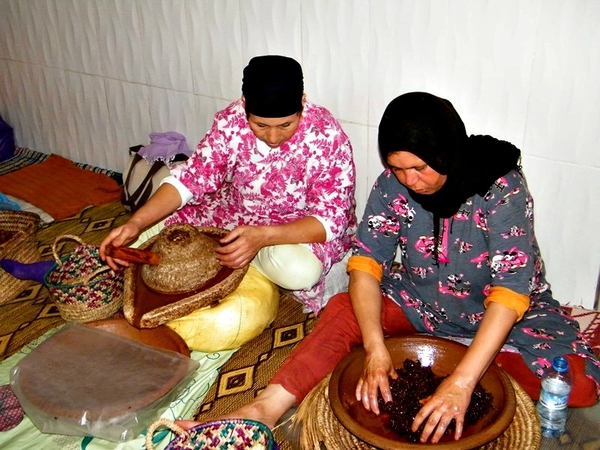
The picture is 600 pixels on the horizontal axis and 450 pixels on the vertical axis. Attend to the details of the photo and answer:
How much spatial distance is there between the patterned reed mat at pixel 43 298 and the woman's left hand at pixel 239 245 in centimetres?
78

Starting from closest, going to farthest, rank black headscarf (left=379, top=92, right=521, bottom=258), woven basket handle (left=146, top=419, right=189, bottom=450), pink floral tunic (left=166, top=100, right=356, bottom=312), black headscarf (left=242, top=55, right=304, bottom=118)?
woven basket handle (left=146, top=419, right=189, bottom=450) → black headscarf (left=379, top=92, right=521, bottom=258) → black headscarf (left=242, top=55, right=304, bottom=118) → pink floral tunic (left=166, top=100, right=356, bottom=312)

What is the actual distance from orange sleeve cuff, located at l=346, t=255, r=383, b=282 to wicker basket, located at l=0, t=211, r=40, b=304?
1388mm

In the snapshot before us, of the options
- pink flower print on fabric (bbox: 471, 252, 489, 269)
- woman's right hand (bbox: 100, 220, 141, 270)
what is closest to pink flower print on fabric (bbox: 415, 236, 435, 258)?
pink flower print on fabric (bbox: 471, 252, 489, 269)

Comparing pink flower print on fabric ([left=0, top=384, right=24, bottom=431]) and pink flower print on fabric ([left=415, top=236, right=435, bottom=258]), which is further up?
pink flower print on fabric ([left=415, top=236, right=435, bottom=258])

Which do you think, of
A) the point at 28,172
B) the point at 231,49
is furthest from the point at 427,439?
the point at 28,172

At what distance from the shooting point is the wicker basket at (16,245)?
2.51 meters

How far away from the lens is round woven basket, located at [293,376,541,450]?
5.01 ft

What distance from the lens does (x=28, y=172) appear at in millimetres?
3736

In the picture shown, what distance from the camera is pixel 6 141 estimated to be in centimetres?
403

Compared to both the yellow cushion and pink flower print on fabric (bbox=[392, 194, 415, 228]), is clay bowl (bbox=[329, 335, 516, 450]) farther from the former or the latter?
the yellow cushion

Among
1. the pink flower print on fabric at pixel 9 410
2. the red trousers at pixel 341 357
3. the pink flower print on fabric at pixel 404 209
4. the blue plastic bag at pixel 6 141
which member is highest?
the pink flower print on fabric at pixel 404 209

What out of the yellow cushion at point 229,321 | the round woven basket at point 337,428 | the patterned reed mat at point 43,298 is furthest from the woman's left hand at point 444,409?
the patterned reed mat at point 43,298

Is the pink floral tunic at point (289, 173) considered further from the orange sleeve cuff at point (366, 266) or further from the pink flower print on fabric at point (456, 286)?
the pink flower print on fabric at point (456, 286)

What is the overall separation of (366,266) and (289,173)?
553 millimetres
